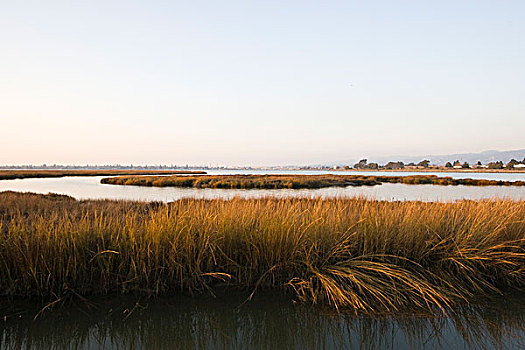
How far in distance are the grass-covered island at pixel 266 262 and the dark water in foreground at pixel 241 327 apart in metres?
0.26

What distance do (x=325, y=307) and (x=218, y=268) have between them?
5.68 feet

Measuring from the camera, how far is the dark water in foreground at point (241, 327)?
10.6 ft

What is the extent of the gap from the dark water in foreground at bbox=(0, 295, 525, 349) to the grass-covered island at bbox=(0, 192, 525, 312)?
262mm

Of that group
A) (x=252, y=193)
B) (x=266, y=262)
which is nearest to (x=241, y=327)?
(x=266, y=262)

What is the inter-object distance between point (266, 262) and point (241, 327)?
1.20 meters

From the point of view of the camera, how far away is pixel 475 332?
346cm

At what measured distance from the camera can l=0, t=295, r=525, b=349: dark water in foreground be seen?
3.24m

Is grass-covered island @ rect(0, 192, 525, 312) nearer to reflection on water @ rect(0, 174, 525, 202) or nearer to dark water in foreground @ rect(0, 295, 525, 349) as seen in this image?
dark water in foreground @ rect(0, 295, 525, 349)

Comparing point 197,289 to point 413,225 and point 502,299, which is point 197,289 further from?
Result: point 502,299

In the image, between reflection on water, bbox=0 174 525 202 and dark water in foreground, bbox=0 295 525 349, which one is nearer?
dark water in foreground, bbox=0 295 525 349

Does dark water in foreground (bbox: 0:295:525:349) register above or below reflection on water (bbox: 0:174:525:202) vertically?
above

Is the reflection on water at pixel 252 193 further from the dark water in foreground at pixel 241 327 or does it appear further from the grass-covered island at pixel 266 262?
the dark water in foreground at pixel 241 327

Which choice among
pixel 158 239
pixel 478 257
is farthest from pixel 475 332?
pixel 158 239

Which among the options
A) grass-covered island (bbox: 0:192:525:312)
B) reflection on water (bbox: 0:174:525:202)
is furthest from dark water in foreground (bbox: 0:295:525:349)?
reflection on water (bbox: 0:174:525:202)
